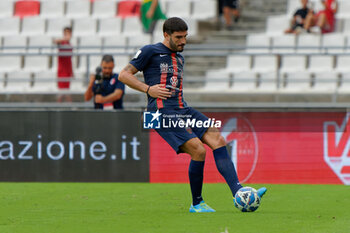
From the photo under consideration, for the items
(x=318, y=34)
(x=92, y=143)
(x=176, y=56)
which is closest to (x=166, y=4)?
(x=318, y=34)

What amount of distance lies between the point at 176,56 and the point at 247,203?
1.73 metres

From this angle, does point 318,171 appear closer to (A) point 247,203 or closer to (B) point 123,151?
(B) point 123,151

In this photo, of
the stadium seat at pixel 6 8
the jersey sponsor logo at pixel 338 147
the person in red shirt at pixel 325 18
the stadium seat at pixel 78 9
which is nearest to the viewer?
the jersey sponsor logo at pixel 338 147

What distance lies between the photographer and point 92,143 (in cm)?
1308

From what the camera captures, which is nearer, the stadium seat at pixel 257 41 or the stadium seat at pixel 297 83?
the stadium seat at pixel 297 83

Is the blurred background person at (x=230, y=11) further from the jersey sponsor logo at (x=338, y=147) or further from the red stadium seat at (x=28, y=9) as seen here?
the jersey sponsor logo at (x=338, y=147)

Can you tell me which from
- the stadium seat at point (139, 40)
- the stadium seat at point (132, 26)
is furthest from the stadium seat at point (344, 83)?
the stadium seat at point (132, 26)

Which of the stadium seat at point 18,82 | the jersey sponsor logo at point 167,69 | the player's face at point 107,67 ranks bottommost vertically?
the stadium seat at point 18,82

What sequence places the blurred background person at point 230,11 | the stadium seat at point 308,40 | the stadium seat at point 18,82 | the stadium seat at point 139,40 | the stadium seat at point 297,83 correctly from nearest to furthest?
the stadium seat at point 297,83, the stadium seat at point 308,40, the stadium seat at point 18,82, the stadium seat at point 139,40, the blurred background person at point 230,11

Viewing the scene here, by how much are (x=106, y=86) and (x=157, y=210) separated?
481 centimetres

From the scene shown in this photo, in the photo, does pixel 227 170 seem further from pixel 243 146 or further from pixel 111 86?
pixel 111 86

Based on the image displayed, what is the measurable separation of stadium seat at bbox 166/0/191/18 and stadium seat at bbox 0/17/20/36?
13.8 feet

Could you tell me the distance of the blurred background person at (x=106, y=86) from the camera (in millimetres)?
13015

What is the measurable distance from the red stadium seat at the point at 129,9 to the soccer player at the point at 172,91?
→ 1253 centimetres
